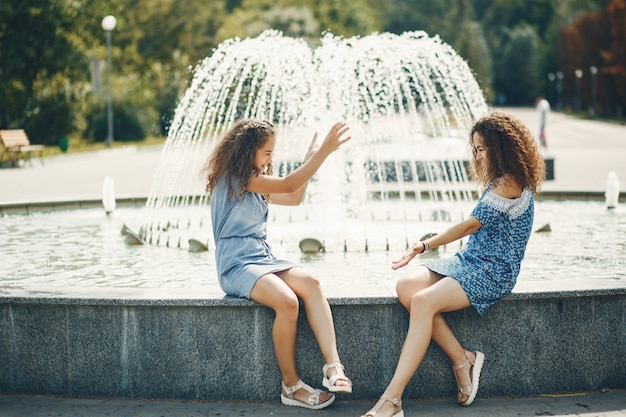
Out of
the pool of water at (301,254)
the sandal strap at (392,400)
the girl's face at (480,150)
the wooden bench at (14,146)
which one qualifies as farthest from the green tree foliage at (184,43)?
the sandal strap at (392,400)

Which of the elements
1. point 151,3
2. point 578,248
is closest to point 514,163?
point 578,248

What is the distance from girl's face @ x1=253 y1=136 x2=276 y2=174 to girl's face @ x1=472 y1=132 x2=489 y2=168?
1132mm

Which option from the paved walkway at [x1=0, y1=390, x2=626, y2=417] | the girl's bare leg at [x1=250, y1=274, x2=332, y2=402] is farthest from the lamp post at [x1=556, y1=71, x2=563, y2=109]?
the girl's bare leg at [x1=250, y1=274, x2=332, y2=402]

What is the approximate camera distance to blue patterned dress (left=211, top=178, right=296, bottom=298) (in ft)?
16.3

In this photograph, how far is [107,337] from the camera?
505 centimetres

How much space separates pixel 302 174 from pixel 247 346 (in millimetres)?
979

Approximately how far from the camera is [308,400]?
4.81m

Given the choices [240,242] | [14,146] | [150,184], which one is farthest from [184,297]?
[14,146]

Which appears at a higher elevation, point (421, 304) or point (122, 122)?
point (122, 122)

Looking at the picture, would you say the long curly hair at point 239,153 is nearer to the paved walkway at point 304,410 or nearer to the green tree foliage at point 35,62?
the paved walkway at point 304,410

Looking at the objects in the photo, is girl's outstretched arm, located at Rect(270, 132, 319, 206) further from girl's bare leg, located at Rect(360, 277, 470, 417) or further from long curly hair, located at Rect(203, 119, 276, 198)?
girl's bare leg, located at Rect(360, 277, 470, 417)

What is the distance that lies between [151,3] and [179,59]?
601 centimetres

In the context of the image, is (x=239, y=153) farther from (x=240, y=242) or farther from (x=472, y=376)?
(x=472, y=376)

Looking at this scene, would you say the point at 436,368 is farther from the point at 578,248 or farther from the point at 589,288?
the point at 578,248
